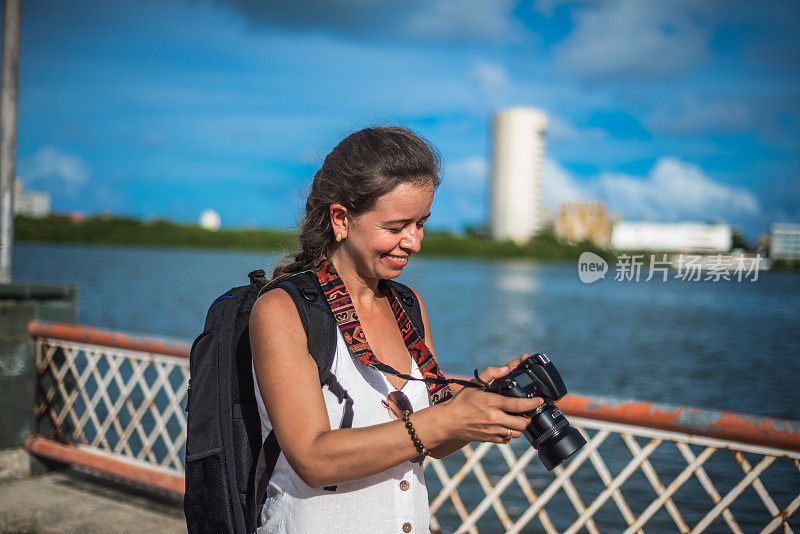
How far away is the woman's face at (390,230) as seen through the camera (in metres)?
1.55

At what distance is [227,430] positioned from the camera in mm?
1586

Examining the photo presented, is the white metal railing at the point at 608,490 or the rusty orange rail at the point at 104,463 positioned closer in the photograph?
the white metal railing at the point at 608,490

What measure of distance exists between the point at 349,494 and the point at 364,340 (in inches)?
13.4

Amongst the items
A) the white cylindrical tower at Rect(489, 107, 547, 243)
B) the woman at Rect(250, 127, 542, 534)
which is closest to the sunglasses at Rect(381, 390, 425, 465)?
the woman at Rect(250, 127, 542, 534)

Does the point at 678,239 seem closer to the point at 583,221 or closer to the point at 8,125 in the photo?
the point at 8,125

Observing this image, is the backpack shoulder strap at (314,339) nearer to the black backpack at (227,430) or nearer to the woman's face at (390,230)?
the black backpack at (227,430)

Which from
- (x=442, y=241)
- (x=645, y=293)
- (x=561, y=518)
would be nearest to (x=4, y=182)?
(x=561, y=518)

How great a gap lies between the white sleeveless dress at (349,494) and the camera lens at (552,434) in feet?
0.95

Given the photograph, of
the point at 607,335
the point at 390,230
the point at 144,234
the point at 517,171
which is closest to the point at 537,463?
the point at 390,230

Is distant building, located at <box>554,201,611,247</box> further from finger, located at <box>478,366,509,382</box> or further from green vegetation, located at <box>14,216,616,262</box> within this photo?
finger, located at <box>478,366,509,382</box>

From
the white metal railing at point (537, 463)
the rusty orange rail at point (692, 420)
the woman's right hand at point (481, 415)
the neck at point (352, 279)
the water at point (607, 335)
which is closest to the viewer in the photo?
the woman's right hand at point (481, 415)

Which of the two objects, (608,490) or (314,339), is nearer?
(314,339)

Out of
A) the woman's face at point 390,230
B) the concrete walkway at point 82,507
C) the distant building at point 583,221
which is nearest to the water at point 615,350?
the woman's face at point 390,230

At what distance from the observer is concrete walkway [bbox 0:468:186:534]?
12.1 feet
